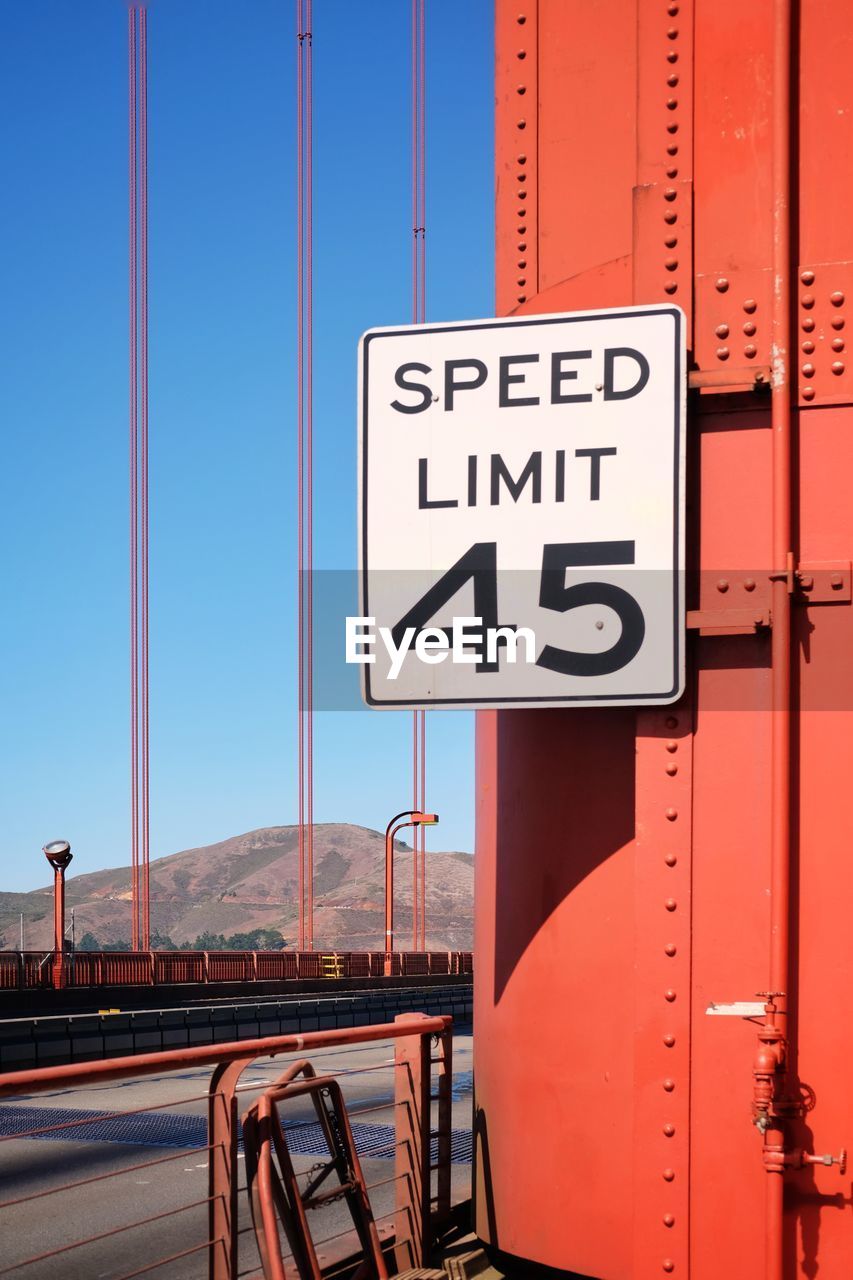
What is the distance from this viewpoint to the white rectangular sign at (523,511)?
13.2 feet

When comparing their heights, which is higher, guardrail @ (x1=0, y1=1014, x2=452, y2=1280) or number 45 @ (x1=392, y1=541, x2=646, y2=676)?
number 45 @ (x1=392, y1=541, x2=646, y2=676)

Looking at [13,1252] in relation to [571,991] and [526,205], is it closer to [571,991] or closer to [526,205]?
[571,991]

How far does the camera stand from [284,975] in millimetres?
39188

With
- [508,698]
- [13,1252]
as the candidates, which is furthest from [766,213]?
[13,1252]

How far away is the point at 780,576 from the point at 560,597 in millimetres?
620

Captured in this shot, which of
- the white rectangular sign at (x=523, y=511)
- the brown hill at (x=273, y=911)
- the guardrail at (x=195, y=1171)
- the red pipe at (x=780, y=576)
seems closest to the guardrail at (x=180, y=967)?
the guardrail at (x=195, y=1171)

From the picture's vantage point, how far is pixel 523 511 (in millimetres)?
4195

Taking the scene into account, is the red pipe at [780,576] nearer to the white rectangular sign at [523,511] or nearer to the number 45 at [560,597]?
the white rectangular sign at [523,511]

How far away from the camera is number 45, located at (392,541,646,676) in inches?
159

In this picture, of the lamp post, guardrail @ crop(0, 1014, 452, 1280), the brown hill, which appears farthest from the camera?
the brown hill

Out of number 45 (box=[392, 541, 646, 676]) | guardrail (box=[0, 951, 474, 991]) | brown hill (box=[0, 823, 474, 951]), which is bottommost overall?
brown hill (box=[0, 823, 474, 951])

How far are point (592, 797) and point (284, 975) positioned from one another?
36105 millimetres

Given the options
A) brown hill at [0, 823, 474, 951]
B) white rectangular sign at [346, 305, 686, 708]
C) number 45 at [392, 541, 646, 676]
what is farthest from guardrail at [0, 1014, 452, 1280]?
brown hill at [0, 823, 474, 951]

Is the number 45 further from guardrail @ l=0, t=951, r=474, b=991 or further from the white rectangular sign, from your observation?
guardrail @ l=0, t=951, r=474, b=991
